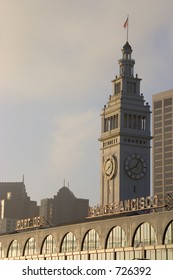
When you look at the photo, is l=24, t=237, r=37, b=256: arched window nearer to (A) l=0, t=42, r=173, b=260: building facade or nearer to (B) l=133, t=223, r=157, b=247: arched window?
(A) l=0, t=42, r=173, b=260: building facade

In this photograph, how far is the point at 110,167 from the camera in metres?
174

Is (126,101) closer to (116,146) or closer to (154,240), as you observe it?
(116,146)

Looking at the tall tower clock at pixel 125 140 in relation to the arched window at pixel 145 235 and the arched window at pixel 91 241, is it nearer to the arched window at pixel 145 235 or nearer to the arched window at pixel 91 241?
the arched window at pixel 91 241

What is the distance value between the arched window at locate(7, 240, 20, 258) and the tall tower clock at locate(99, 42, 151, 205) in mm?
45589

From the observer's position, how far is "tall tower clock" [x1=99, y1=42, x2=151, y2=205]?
170 meters

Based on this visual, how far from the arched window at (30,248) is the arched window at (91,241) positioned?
18.2 metres

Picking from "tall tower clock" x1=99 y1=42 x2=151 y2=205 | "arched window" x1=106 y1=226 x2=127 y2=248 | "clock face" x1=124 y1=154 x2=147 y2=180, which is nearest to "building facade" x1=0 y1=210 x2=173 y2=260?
"arched window" x1=106 y1=226 x2=127 y2=248

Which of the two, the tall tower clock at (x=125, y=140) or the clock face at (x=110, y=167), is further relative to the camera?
the clock face at (x=110, y=167)

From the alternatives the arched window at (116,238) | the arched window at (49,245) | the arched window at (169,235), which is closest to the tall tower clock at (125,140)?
the arched window at (49,245)

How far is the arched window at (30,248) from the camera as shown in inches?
4728

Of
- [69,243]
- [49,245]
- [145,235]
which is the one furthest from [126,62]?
[145,235]
